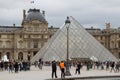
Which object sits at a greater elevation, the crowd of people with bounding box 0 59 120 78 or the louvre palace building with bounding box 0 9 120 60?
the louvre palace building with bounding box 0 9 120 60

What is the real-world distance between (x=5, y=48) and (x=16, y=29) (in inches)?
213

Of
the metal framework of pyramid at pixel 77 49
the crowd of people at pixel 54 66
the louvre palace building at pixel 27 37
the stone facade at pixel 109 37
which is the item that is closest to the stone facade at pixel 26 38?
the louvre palace building at pixel 27 37

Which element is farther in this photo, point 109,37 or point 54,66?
point 109,37

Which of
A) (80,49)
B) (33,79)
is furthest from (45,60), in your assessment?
(33,79)

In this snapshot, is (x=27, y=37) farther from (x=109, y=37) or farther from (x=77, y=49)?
(x=77, y=49)

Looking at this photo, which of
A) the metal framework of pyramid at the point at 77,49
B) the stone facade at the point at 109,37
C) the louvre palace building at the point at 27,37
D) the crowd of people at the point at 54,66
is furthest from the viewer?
the stone facade at the point at 109,37

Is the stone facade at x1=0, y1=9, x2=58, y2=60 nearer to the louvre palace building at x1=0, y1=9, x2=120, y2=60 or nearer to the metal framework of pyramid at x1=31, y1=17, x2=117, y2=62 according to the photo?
the louvre palace building at x1=0, y1=9, x2=120, y2=60

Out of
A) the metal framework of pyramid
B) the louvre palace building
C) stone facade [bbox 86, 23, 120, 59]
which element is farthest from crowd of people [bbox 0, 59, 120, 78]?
stone facade [bbox 86, 23, 120, 59]

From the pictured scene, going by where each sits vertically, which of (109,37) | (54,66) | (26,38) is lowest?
(54,66)

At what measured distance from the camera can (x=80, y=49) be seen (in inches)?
2176

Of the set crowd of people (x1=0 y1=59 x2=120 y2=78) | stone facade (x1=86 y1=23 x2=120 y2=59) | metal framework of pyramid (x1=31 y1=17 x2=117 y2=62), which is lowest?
crowd of people (x1=0 y1=59 x2=120 y2=78)

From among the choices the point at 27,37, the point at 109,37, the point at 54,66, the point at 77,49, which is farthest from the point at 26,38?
the point at 54,66

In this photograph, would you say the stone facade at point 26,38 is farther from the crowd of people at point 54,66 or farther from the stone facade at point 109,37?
the crowd of people at point 54,66

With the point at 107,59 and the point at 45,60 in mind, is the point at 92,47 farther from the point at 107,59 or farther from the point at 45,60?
the point at 45,60
